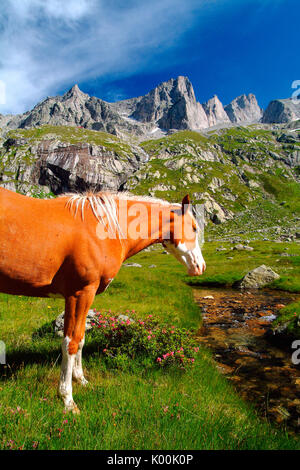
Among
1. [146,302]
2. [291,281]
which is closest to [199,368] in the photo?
[146,302]

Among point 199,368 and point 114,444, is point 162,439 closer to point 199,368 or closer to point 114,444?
point 114,444

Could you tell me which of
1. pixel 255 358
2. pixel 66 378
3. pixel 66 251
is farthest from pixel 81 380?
pixel 255 358

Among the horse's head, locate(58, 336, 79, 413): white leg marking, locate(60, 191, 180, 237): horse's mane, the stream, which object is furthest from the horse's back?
the stream

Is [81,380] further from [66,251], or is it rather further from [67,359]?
[66,251]

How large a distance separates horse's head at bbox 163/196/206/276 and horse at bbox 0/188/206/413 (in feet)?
4.30

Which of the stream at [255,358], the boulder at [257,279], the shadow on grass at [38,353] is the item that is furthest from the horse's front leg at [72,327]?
the boulder at [257,279]

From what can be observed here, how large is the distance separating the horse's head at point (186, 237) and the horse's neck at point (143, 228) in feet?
1.12

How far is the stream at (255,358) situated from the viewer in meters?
6.75

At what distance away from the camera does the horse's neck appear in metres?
6.20

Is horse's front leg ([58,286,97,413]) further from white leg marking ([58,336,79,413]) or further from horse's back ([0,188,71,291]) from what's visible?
horse's back ([0,188,71,291])

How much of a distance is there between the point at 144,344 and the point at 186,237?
143 inches

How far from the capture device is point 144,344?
759 cm

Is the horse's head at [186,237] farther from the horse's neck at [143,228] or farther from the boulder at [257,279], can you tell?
the boulder at [257,279]
